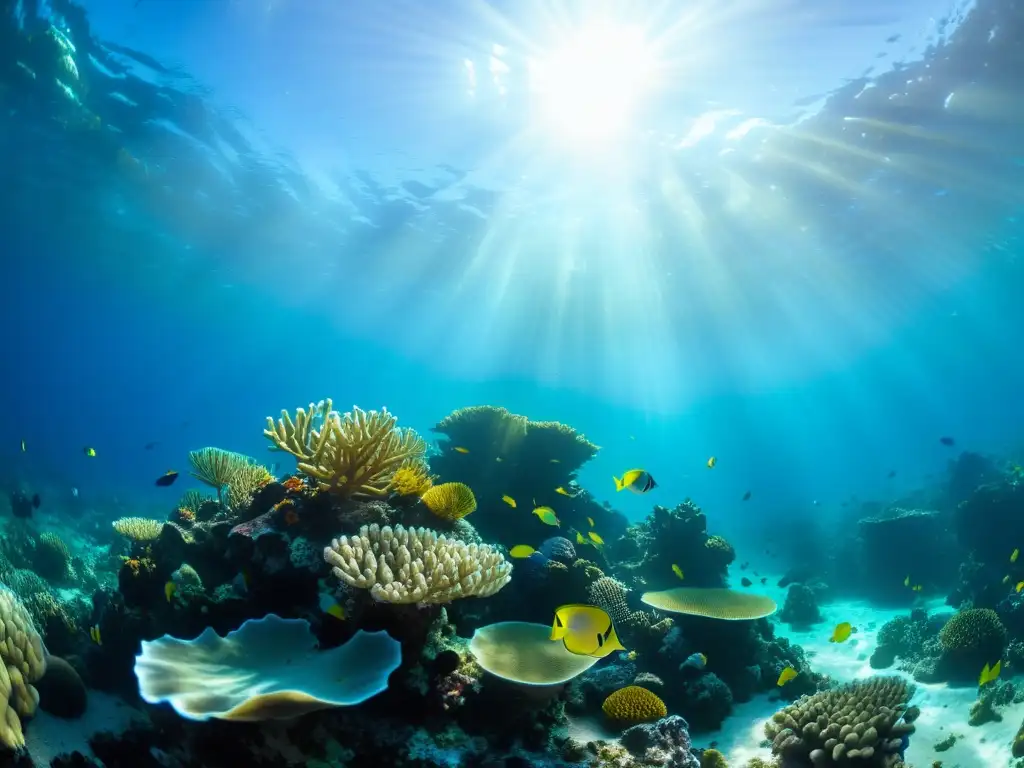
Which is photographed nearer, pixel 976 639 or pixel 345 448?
pixel 345 448

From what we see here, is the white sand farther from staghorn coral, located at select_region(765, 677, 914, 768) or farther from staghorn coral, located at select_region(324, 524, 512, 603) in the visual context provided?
staghorn coral, located at select_region(324, 524, 512, 603)

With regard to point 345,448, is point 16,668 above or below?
below

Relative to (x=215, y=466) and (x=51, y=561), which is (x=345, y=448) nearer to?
(x=215, y=466)

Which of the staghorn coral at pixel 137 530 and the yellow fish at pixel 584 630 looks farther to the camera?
the staghorn coral at pixel 137 530

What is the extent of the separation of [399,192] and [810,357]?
53.8 m

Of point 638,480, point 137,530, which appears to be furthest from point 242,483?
point 638,480

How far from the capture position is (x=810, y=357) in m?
61.5

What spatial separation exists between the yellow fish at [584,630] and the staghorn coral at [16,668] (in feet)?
12.2

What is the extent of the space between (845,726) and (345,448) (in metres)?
5.43

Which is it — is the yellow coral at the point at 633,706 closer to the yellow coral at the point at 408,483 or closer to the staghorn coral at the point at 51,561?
the yellow coral at the point at 408,483

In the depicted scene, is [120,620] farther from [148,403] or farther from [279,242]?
[148,403]

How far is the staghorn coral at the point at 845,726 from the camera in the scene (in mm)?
4758

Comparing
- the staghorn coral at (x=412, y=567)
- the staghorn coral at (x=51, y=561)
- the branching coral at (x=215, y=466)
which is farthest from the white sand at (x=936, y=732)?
the staghorn coral at (x=51, y=561)

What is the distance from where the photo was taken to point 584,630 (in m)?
3.61
